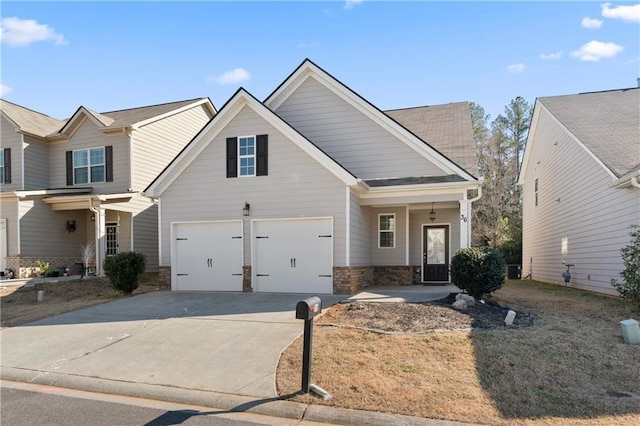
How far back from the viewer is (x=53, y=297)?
13.2 meters

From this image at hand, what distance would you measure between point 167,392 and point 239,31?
9.94 meters

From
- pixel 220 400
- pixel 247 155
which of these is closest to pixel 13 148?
pixel 247 155

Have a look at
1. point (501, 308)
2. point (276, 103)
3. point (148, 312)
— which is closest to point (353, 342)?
point (501, 308)

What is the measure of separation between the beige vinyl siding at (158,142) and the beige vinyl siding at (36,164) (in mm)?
4756

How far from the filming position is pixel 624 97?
16.1 meters

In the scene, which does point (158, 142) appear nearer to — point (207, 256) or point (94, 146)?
point (94, 146)

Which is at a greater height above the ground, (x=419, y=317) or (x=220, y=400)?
(x=419, y=317)

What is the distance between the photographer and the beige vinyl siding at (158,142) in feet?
59.9

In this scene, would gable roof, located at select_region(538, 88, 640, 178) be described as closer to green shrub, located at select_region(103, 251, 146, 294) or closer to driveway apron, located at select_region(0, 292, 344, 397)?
driveway apron, located at select_region(0, 292, 344, 397)

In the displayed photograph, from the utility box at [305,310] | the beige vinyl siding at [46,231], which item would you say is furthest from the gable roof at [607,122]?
the beige vinyl siding at [46,231]

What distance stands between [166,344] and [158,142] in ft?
46.4

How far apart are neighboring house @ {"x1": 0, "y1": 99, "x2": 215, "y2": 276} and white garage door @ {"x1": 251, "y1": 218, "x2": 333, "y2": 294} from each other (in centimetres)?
778

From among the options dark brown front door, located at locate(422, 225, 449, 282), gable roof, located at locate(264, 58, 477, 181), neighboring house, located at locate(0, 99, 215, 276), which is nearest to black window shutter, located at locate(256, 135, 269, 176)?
→ gable roof, located at locate(264, 58, 477, 181)

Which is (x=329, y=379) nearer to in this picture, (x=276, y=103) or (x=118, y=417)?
(x=118, y=417)
